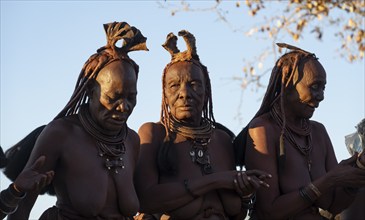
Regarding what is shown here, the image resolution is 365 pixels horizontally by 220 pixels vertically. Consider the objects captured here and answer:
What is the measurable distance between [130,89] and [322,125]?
7.25 ft

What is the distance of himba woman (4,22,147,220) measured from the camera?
6418mm

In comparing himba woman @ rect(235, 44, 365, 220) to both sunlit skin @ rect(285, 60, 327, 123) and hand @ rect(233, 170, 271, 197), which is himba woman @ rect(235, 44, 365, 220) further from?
hand @ rect(233, 170, 271, 197)

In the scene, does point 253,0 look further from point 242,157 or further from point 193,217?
point 193,217

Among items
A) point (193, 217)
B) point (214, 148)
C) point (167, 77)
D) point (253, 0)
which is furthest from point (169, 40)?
point (253, 0)

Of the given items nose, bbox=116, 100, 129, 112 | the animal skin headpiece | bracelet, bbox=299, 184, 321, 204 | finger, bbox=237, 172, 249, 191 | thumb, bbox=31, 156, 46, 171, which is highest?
the animal skin headpiece

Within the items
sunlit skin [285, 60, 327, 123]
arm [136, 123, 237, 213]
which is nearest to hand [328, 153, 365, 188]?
sunlit skin [285, 60, 327, 123]

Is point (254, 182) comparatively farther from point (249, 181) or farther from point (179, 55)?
point (179, 55)

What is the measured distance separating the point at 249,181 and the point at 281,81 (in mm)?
1313

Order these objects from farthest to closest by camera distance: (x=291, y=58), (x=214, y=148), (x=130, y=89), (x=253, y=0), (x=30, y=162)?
(x=253, y=0) < (x=291, y=58) < (x=214, y=148) < (x=130, y=89) < (x=30, y=162)

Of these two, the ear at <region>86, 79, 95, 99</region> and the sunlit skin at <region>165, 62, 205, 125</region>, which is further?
the sunlit skin at <region>165, 62, 205, 125</region>

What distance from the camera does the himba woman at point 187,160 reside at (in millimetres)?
7020

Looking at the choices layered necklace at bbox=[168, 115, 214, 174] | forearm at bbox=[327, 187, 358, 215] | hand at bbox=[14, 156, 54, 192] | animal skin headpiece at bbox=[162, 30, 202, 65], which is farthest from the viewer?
forearm at bbox=[327, 187, 358, 215]

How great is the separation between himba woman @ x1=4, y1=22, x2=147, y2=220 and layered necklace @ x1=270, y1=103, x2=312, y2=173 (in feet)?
4.53

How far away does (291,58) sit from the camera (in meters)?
7.91
